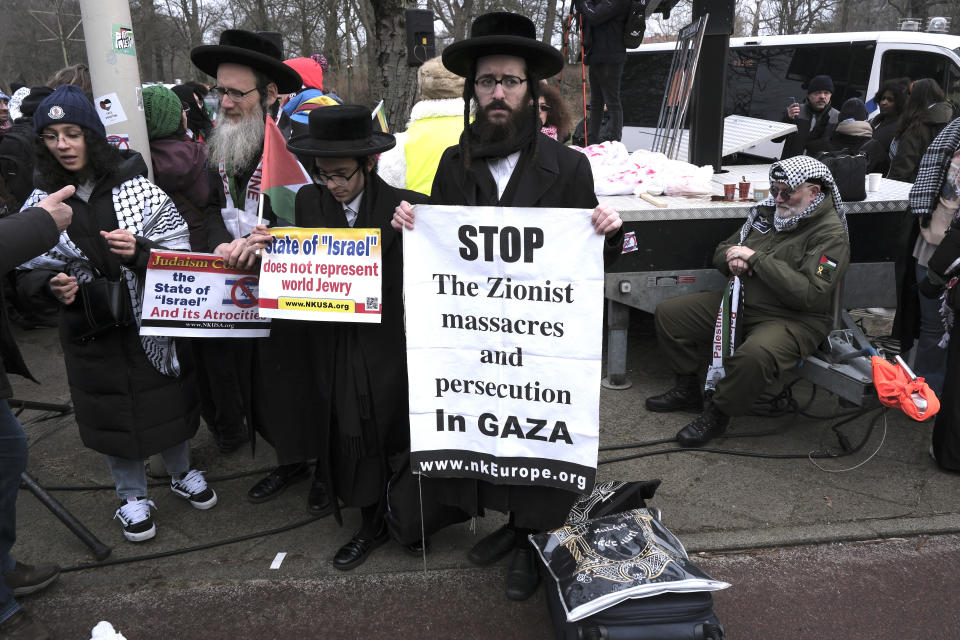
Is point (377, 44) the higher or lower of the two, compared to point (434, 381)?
higher

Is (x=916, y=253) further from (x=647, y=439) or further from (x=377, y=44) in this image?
(x=377, y=44)

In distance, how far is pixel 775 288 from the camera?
409 centimetres

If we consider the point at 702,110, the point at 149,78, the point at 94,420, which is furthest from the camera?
the point at 149,78

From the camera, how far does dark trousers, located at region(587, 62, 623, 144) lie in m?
7.39

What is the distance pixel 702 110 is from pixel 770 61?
532cm

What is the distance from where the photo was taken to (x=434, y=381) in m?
2.84

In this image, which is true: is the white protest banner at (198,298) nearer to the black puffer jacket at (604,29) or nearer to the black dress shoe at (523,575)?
the black dress shoe at (523,575)

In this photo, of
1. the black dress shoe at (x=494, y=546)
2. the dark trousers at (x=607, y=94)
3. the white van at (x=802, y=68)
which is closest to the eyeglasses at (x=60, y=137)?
the black dress shoe at (x=494, y=546)

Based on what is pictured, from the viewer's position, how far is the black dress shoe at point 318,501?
3670 mm

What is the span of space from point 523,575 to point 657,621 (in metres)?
0.72

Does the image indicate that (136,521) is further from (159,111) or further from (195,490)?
(159,111)

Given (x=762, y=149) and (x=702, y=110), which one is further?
(x=762, y=149)

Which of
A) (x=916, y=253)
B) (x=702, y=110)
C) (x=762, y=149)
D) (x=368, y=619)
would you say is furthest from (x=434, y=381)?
(x=762, y=149)

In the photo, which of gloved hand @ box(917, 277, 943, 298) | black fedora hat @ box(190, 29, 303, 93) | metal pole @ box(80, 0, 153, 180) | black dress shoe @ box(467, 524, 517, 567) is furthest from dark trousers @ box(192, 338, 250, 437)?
gloved hand @ box(917, 277, 943, 298)
